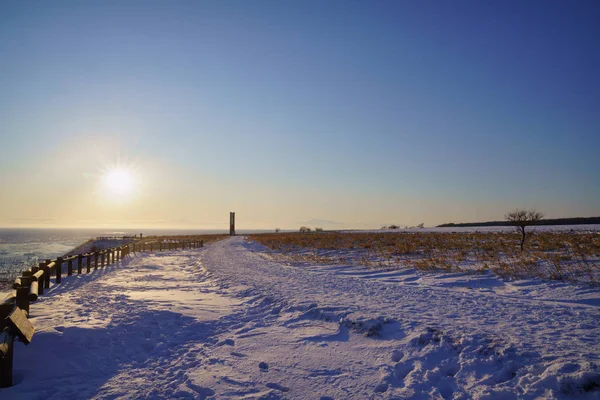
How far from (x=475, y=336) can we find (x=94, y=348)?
20.9 feet

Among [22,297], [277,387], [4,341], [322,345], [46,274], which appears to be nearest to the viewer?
[4,341]

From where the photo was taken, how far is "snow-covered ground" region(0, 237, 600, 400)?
461 cm

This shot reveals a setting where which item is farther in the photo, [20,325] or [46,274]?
[46,274]

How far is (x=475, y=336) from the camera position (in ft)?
19.0

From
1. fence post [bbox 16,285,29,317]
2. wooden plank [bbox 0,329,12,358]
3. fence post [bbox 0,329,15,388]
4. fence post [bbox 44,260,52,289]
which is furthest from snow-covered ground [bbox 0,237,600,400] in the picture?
fence post [bbox 44,260,52,289]

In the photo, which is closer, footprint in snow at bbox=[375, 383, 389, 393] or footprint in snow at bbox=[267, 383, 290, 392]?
footprint in snow at bbox=[375, 383, 389, 393]

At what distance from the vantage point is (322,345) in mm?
6324

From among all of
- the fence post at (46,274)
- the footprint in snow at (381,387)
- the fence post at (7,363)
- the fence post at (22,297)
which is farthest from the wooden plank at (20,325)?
the fence post at (46,274)

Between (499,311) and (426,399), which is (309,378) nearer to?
(426,399)

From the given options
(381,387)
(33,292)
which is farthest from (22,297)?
(381,387)

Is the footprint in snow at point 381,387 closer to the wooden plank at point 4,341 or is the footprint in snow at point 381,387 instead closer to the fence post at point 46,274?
the wooden plank at point 4,341

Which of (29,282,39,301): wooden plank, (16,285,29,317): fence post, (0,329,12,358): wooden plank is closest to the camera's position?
(0,329,12,358): wooden plank

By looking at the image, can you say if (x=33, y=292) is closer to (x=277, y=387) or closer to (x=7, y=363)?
(x=7, y=363)

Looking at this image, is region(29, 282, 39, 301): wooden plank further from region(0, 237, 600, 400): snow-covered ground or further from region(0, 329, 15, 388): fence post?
region(0, 329, 15, 388): fence post
